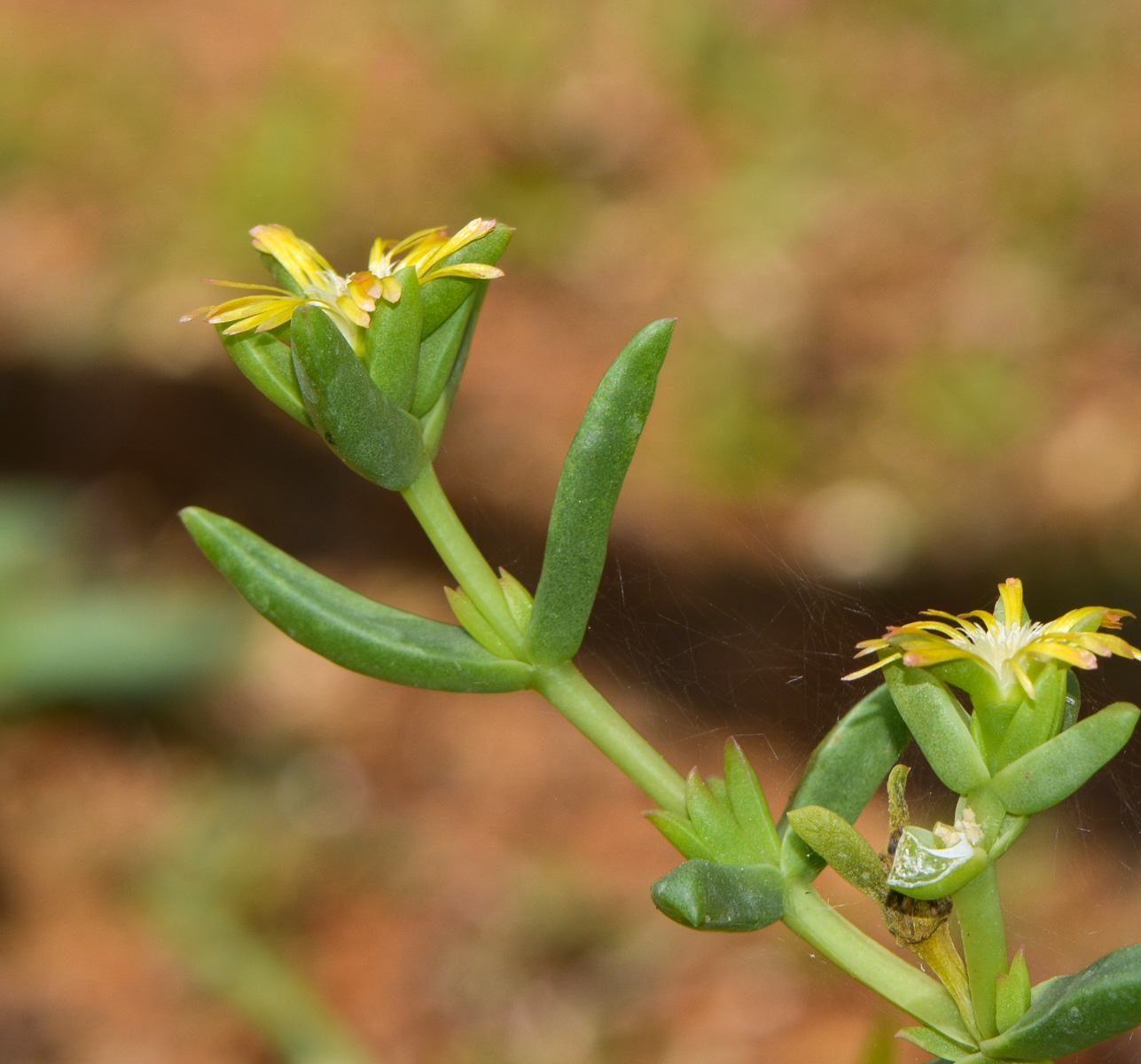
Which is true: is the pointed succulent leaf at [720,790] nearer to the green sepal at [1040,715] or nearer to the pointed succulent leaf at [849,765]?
the pointed succulent leaf at [849,765]

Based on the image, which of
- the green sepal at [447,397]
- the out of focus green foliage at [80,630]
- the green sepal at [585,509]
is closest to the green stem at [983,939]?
the green sepal at [585,509]

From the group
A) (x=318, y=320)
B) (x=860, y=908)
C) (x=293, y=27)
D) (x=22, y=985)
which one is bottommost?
(x=860, y=908)

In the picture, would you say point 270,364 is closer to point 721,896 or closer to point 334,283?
point 334,283

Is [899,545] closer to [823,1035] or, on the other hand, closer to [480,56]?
[823,1035]

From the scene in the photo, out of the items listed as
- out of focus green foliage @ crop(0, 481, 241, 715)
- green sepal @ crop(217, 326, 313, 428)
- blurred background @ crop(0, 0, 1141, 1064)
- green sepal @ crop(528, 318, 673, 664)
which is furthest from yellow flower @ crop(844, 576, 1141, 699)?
out of focus green foliage @ crop(0, 481, 241, 715)

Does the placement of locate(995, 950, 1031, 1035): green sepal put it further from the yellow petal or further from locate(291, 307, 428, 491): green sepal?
locate(291, 307, 428, 491): green sepal

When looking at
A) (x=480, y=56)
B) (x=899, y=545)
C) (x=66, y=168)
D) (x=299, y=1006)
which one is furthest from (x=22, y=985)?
(x=480, y=56)
